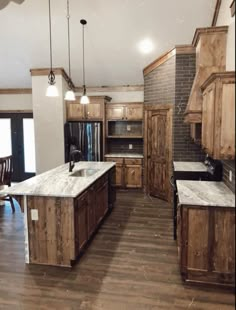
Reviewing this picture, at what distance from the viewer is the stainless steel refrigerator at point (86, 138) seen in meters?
6.80

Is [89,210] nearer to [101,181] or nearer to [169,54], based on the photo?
[101,181]

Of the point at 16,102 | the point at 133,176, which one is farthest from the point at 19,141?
the point at 133,176

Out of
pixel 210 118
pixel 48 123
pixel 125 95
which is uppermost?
pixel 125 95

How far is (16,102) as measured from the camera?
7.78 meters

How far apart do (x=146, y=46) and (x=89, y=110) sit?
7.11 ft

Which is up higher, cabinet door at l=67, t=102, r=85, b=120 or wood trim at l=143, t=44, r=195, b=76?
wood trim at l=143, t=44, r=195, b=76

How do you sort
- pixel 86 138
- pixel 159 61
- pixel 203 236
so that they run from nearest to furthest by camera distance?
1. pixel 203 236
2. pixel 159 61
3. pixel 86 138

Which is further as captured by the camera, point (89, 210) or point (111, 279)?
point (89, 210)

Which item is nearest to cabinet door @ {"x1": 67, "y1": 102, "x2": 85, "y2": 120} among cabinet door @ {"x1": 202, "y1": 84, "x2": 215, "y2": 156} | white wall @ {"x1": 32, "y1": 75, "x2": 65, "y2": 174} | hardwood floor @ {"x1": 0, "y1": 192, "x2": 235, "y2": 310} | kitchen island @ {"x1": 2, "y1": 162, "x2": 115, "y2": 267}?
white wall @ {"x1": 32, "y1": 75, "x2": 65, "y2": 174}

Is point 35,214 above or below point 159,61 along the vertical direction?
below

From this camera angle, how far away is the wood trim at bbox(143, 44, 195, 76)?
17.5 ft

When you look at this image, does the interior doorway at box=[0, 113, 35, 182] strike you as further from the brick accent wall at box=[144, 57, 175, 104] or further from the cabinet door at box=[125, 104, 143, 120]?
the brick accent wall at box=[144, 57, 175, 104]

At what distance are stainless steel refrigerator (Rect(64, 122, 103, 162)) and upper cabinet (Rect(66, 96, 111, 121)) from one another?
0.80 feet

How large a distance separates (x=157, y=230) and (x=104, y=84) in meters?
4.34
